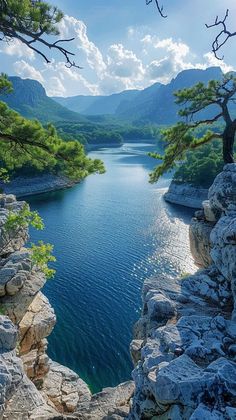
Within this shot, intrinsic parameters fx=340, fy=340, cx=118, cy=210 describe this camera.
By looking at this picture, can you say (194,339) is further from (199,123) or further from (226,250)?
(199,123)

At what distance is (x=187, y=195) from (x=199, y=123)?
47199 mm

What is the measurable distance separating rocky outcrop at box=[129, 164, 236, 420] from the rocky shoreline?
186 ft

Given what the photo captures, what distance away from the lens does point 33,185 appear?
7025 cm

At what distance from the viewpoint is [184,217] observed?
5353cm

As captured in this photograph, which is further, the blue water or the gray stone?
the blue water

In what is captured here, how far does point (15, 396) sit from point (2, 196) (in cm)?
1059

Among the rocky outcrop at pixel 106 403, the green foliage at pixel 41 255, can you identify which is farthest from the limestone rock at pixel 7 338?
the green foliage at pixel 41 255

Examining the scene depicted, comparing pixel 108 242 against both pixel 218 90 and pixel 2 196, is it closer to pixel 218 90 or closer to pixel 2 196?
pixel 2 196

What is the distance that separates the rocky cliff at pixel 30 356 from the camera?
9.59m

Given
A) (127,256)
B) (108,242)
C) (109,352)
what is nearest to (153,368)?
(109,352)

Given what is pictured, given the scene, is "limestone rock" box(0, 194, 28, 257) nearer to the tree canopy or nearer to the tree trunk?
the tree canopy

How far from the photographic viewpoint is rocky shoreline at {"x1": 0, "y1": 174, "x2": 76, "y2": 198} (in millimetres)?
67631

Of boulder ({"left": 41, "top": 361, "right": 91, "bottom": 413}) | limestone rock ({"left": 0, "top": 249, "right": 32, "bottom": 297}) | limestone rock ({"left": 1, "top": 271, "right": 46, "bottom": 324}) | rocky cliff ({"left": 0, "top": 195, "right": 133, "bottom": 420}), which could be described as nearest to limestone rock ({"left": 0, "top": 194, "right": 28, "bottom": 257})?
rocky cliff ({"left": 0, "top": 195, "right": 133, "bottom": 420})

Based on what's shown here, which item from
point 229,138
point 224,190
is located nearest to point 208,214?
point 224,190
